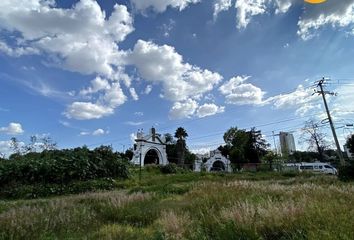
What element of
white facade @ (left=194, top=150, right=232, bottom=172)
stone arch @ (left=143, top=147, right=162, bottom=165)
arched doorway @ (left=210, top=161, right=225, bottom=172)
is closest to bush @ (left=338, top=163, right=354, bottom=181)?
stone arch @ (left=143, top=147, right=162, bottom=165)

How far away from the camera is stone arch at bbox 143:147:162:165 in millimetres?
50981

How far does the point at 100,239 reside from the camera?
4387 millimetres

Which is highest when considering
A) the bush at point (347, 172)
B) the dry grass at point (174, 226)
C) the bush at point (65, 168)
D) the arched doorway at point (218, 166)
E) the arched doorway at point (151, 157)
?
the arched doorway at point (151, 157)

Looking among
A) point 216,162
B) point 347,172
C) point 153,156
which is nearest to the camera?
point 347,172

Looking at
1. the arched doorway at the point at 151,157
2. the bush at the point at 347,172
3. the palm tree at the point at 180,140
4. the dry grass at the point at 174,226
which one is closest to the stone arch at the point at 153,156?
the arched doorway at the point at 151,157

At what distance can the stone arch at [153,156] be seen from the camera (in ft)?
167

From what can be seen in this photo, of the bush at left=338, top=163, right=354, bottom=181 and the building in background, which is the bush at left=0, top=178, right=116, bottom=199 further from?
the building in background

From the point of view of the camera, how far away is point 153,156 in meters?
57.6

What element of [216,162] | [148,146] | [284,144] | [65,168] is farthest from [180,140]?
[65,168]

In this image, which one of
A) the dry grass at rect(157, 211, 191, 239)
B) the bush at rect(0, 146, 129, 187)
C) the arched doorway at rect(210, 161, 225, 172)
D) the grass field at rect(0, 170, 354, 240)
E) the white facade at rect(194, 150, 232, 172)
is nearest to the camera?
the grass field at rect(0, 170, 354, 240)

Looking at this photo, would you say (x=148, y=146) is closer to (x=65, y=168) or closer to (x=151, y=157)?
(x=151, y=157)

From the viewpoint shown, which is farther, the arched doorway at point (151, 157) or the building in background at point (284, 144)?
the building in background at point (284, 144)

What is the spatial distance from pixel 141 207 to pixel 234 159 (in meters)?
58.1

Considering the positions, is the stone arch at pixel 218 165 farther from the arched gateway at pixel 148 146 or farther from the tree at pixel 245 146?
the arched gateway at pixel 148 146
